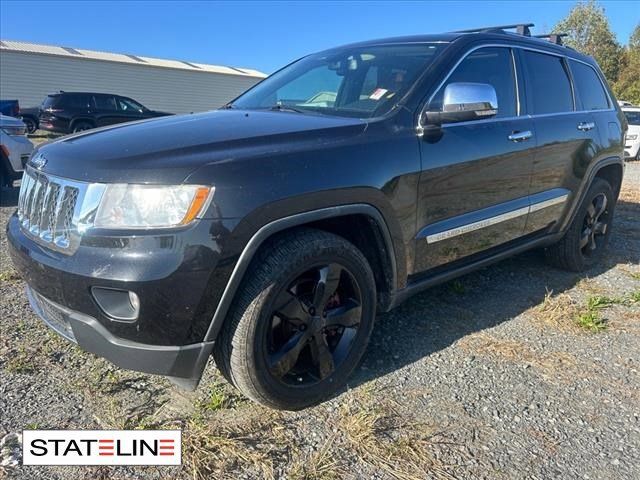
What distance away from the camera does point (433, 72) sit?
2.91 m

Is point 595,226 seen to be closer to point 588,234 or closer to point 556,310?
point 588,234

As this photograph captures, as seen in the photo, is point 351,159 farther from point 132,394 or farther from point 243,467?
point 132,394

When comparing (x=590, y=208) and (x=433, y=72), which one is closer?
(x=433, y=72)

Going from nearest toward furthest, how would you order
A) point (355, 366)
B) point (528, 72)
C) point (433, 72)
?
point (355, 366)
point (433, 72)
point (528, 72)

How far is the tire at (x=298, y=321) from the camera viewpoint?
7.10ft

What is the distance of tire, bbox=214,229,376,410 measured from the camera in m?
2.16

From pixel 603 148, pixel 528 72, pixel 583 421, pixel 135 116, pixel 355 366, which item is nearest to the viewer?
pixel 583 421

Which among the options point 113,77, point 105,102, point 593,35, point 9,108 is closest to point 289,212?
point 105,102

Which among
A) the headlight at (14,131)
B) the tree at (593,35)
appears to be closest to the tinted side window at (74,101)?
the headlight at (14,131)

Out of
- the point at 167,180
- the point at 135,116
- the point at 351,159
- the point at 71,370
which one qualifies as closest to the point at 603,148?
the point at 351,159

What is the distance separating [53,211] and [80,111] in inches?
670

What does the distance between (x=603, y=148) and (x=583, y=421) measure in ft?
9.11

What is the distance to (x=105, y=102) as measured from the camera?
17750 mm

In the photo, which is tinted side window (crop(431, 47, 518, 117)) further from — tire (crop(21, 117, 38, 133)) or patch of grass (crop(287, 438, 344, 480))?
tire (crop(21, 117, 38, 133))
